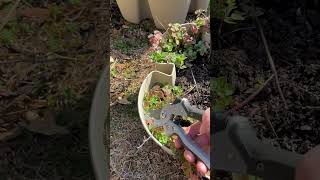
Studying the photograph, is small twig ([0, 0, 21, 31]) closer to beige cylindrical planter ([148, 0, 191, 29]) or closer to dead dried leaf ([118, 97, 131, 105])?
dead dried leaf ([118, 97, 131, 105])

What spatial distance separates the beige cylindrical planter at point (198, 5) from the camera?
2248 mm

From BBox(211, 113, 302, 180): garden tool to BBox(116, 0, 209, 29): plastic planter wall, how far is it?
1.00m

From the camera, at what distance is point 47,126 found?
1.38 m

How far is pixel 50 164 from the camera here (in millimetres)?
1402

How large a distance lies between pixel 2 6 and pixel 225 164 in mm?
664

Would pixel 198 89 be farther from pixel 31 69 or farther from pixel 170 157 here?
pixel 31 69

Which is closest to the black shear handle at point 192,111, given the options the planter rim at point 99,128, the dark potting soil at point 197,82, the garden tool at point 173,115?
the garden tool at point 173,115

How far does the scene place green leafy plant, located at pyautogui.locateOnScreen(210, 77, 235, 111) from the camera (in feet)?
4.24

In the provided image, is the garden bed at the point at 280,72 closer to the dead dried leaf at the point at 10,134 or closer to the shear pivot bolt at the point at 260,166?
the shear pivot bolt at the point at 260,166

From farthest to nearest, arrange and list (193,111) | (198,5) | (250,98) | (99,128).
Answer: (198,5) < (193,111) < (250,98) < (99,128)

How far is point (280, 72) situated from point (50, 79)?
62 cm

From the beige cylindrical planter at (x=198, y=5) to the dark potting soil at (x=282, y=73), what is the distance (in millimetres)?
744

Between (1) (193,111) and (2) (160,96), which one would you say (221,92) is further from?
(2) (160,96)

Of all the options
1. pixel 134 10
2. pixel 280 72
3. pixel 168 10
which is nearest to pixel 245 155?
pixel 280 72
